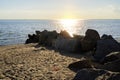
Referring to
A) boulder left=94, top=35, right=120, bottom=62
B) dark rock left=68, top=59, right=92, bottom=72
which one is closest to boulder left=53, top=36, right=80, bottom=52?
boulder left=94, top=35, right=120, bottom=62

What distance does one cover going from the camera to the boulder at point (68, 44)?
21.9m

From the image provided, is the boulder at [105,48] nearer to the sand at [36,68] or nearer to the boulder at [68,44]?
the sand at [36,68]

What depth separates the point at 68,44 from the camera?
22.6m

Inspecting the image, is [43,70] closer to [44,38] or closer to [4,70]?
[4,70]

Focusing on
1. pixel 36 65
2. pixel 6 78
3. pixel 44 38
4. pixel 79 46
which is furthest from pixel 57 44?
pixel 6 78

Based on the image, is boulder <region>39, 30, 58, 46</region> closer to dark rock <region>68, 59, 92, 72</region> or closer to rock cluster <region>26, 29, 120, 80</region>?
rock cluster <region>26, 29, 120, 80</region>

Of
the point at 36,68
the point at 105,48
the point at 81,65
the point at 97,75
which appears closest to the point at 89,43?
the point at 105,48

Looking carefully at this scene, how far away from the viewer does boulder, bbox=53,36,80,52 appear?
71.8ft

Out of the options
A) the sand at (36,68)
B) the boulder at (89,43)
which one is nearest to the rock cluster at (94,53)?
the boulder at (89,43)

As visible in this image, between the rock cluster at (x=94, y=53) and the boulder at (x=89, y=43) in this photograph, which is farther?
the boulder at (x=89, y=43)

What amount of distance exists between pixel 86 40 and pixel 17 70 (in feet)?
28.9

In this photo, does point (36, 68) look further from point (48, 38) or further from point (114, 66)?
point (48, 38)

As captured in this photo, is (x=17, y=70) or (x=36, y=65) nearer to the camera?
(x=17, y=70)

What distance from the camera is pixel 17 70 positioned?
14289mm
